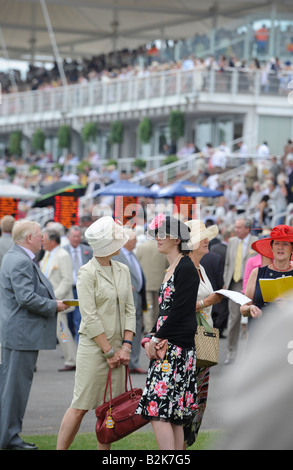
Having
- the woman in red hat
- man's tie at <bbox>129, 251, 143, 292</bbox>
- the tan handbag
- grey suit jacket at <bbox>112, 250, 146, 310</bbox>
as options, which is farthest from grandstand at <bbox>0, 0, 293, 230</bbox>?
the tan handbag

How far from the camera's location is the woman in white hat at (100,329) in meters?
6.29

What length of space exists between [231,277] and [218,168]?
20.6 m

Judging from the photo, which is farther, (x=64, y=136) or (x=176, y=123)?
(x=64, y=136)

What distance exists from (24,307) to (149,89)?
36525mm

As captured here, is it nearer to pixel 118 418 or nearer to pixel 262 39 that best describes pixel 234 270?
pixel 118 418

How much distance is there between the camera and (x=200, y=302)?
630 cm

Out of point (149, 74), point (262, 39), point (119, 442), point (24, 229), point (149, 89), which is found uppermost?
point (262, 39)

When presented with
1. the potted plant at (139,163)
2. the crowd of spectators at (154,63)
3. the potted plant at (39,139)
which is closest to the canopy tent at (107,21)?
A: the crowd of spectators at (154,63)

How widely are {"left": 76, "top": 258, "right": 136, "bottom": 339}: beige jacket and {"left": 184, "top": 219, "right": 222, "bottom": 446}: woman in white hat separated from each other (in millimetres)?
539

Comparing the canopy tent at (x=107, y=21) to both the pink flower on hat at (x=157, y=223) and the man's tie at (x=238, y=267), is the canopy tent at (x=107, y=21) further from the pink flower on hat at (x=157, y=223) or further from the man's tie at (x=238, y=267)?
the pink flower on hat at (x=157, y=223)

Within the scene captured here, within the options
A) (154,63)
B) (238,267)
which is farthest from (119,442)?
(154,63)

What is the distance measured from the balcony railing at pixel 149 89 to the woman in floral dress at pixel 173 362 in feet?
110

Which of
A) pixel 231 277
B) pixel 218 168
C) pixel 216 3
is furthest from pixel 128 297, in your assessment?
pixel 216 3

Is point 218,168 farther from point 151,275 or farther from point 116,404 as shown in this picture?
point 116,404
